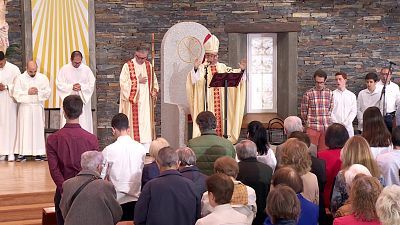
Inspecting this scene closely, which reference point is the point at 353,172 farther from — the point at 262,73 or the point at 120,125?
the point at 262,73

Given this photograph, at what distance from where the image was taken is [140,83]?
1138 cm

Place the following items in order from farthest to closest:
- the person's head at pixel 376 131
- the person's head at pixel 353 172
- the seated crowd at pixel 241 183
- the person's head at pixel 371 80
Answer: the person's head at pixel 371 80 < the person's head at pixel 376 131 < the person's head at pixel 353 172 < the seated crowd at pixel 241 183

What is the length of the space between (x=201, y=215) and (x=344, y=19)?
29.1ft

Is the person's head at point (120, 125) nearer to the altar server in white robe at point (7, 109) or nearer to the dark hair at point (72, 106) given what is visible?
the dark hair at point (72, 106)

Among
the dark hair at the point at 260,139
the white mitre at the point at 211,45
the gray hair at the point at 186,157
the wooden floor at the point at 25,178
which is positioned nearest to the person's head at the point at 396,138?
the dark hair at the point at 260,139

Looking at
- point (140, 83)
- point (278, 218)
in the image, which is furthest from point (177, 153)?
point (140, 83)

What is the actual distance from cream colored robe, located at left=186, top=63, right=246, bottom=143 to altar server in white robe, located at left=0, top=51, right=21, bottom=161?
2757 mm

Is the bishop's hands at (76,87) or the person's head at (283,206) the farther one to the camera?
the bishop's hands at (76,87)

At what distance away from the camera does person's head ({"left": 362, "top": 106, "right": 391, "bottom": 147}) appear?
6.52 meters

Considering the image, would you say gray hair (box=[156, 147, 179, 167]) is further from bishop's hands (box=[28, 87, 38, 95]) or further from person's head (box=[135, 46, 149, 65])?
bishop's hands (box=[28, 87, 38, 95])

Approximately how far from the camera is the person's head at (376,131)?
257 inches

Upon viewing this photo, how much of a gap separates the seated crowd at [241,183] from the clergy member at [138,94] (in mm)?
4732

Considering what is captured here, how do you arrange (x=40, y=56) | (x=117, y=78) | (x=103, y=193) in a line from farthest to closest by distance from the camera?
(x=117, y=78) < (x=40, y=56) < (x=103, y=193)

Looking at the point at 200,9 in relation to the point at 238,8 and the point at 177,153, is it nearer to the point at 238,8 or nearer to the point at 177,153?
the point at 238,8
